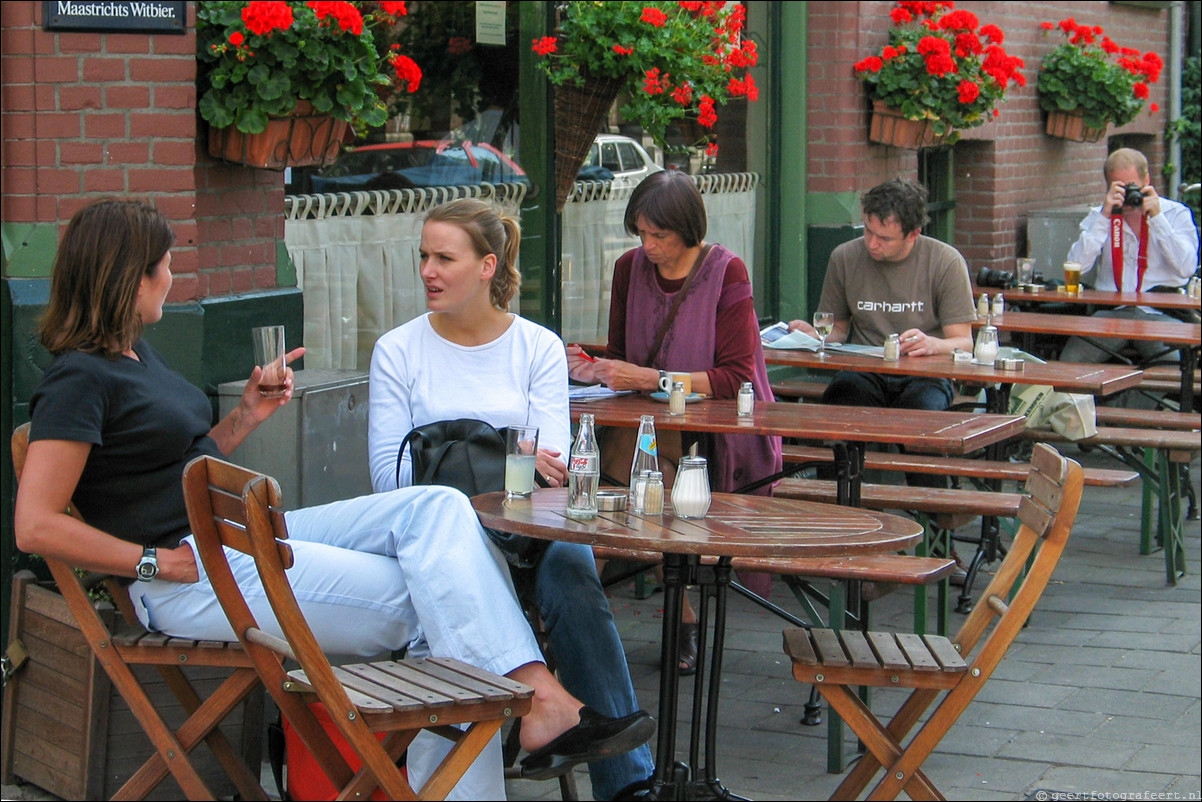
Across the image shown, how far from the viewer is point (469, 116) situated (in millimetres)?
6359

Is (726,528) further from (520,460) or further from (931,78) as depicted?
(931,78)

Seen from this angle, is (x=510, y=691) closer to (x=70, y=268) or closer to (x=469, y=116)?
(x=70, y=268)

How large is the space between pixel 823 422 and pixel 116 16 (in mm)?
2482

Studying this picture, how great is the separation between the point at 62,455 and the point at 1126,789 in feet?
9.57

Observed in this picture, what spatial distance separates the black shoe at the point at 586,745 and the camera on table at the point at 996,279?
6732 mm

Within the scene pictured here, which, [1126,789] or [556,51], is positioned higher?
[556,51]

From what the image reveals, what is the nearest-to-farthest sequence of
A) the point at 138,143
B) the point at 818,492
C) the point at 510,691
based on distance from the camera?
the point at 510,691, the point at 138,143, the point at 818,492

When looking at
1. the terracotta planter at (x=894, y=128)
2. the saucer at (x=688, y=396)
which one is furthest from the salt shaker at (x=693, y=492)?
the terracotta planter at (x=894, y=128)

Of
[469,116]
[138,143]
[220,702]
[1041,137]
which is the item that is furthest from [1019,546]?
[1041,137]

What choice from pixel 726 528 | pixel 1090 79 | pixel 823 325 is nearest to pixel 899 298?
pixel 823 325

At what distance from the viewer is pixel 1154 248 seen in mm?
9234

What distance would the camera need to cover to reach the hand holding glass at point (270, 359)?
4020 millimetres

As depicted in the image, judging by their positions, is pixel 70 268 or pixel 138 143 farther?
pixel 138 143

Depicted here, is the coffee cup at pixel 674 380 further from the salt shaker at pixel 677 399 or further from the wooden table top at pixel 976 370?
the wooden table top at pixel 976 370
